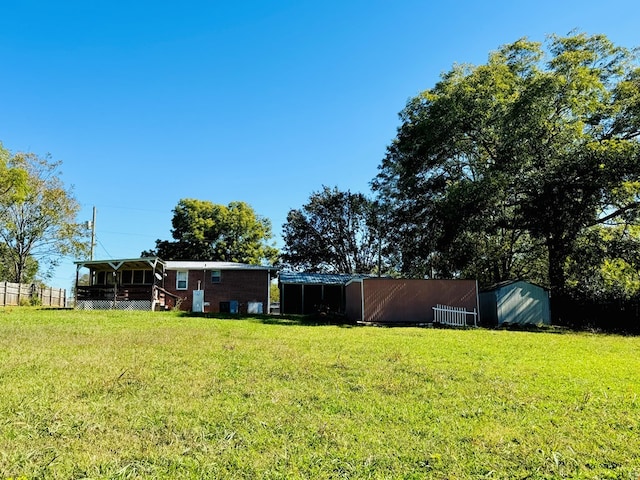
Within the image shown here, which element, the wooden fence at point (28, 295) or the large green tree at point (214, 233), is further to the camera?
the large green tree at point (214, 233)

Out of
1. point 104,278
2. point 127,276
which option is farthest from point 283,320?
point 104,278

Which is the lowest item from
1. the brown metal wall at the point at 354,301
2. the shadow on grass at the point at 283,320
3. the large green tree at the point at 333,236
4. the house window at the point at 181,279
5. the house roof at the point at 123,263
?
the shadow on grass at the point at 283,320

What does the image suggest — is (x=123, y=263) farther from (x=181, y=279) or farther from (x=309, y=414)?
(x=309, y=414)

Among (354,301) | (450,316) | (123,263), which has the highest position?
(123,263)

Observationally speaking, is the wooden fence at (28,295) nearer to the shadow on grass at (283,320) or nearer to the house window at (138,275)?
the house window at (138,275)

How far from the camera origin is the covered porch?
21.9m

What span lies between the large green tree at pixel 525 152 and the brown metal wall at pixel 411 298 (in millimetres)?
2947

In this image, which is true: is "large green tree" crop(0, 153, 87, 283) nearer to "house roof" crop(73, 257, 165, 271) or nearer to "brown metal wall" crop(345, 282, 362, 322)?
"house roof" crop(73, 257, 165, 271)

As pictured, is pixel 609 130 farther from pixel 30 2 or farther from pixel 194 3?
pixel 30 2

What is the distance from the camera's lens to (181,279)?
25.0m

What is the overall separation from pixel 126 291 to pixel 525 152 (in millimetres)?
20996

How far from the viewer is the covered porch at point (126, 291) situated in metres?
21.9

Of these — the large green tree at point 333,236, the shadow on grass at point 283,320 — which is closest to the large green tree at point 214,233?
the large green tree at point 333,236

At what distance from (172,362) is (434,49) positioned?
41.4ft
